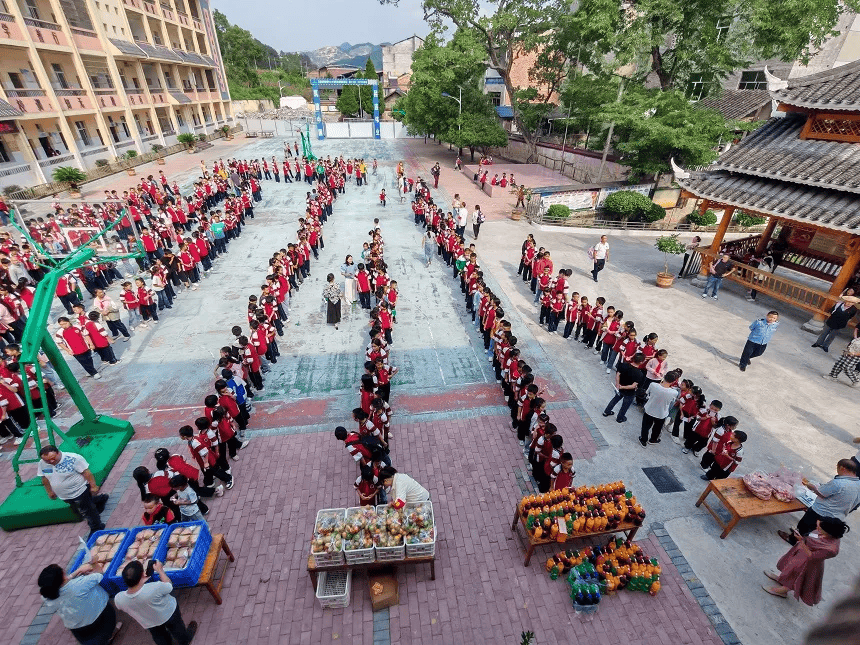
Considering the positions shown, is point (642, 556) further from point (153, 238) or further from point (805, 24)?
point (805, 24)

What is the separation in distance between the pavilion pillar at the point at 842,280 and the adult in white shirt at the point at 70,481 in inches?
665

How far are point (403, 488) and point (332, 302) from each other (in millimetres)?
6838

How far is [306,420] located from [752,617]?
7.57m

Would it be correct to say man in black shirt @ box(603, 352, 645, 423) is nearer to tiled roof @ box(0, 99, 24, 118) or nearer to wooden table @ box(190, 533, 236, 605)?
wooden table @ box(190, 533, 236, 605)

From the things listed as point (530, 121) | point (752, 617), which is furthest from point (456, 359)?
point (530, 121)

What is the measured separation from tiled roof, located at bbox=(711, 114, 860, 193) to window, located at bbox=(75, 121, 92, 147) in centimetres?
3628

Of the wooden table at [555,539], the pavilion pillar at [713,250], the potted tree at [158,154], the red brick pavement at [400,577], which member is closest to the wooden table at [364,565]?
the red brick pavement at [400,577]

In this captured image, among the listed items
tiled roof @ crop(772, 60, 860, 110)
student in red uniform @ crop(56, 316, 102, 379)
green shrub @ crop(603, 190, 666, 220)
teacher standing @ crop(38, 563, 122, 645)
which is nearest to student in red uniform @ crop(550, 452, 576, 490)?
teacher standing @ crop(38, 563, 122, 645)

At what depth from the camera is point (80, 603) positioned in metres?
4.46

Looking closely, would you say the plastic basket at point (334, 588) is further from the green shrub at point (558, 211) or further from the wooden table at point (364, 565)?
the green shrub at point (558, 211)

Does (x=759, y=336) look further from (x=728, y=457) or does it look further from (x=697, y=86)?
(x=697, y=86)

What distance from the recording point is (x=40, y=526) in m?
6.53

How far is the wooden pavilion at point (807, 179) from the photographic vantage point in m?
10.4

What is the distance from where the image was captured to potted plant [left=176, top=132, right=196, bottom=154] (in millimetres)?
36719
